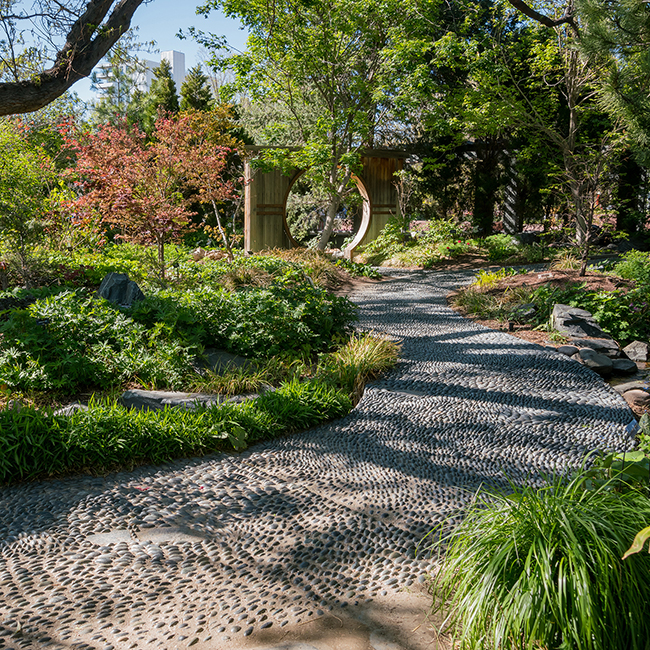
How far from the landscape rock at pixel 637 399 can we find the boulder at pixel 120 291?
454cm

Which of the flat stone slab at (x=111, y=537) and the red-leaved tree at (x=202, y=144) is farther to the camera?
the red-leaved tree at (x=202, y=144)

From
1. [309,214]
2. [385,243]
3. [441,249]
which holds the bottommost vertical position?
[441,249]

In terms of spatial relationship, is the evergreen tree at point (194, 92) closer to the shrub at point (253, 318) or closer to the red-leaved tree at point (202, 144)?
the red-leaved tree at point (202, 144)

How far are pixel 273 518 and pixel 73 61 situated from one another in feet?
13.9

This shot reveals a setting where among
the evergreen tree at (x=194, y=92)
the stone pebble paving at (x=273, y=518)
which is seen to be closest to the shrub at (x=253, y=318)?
the stone pebble paving at (x=273, y=518)

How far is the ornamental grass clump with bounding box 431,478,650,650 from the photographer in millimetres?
1466

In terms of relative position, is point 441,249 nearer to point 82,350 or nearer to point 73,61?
point 73,61

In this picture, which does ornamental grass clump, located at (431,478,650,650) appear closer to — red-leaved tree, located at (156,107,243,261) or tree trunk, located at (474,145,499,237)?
red-leaved tree, located at (156,107,243,261)

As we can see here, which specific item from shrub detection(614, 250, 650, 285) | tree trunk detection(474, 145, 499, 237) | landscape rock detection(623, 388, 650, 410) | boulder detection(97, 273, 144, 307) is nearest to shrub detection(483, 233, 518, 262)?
tree trunk detection(474, 145, 499, 237)

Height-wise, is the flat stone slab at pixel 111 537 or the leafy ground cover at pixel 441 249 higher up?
the leafy ground cover at pixel 441 249

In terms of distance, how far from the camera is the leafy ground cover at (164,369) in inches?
119

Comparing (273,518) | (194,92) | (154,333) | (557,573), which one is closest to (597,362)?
(273,518)

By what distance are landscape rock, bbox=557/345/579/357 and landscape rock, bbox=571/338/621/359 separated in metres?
0.11

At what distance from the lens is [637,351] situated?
18.4 feet
